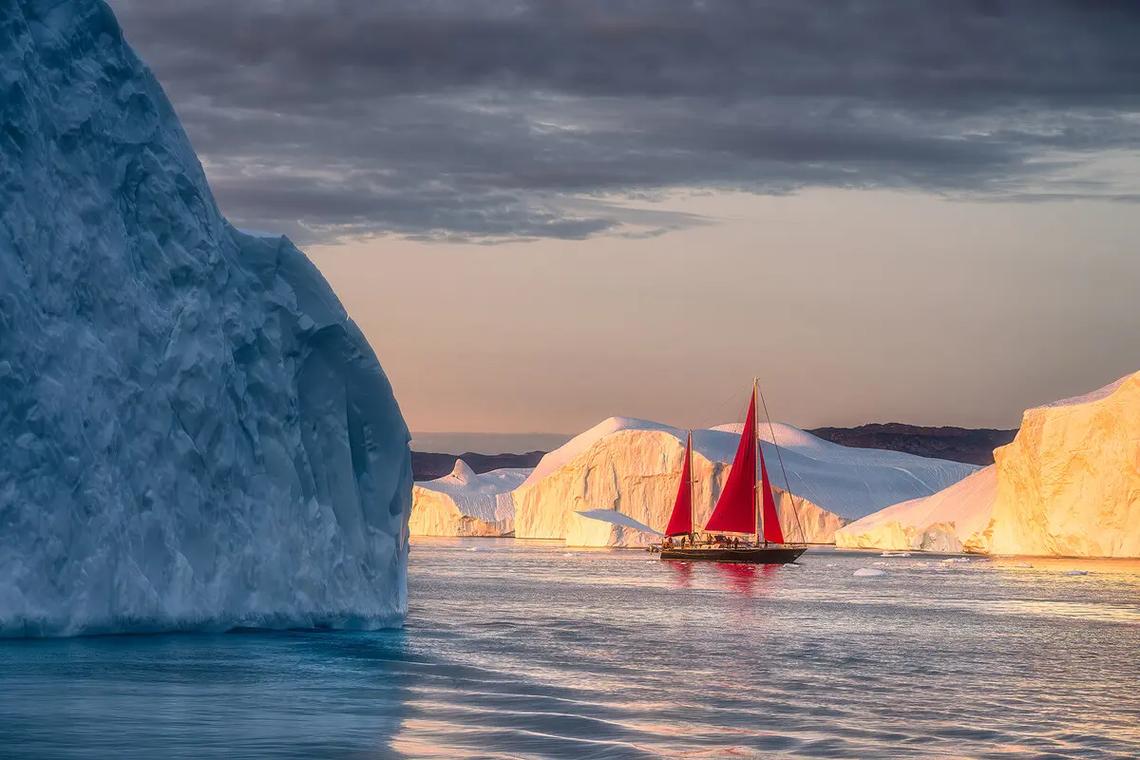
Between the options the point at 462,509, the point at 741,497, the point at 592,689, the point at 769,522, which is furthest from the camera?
the point at 462,509

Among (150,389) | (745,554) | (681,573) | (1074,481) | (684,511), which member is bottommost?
(681,573)

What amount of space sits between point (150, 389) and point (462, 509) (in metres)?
136

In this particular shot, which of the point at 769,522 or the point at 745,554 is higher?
the point at 769,522

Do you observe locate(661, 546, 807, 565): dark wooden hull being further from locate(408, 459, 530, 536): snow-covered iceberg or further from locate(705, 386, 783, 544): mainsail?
locate(408, 459, 530, 536): snow-covered iceberg

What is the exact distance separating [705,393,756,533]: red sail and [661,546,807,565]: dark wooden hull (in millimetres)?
1260

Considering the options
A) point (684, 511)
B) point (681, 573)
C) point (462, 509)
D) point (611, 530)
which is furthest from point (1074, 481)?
point (462, 509)

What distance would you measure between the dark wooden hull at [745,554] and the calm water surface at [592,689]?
1798 inches

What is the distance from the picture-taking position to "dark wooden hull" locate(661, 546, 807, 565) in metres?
84.6

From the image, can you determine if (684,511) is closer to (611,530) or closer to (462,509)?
(611,530)

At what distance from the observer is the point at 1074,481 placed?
85000 mm

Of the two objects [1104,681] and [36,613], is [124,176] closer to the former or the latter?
[36,613]

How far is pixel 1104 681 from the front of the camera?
78.2ft

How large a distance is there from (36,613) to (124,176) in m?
6.64

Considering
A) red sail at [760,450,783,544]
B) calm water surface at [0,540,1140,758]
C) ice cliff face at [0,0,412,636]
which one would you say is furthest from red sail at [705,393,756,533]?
ice cliff face at [0,0,412,636]
